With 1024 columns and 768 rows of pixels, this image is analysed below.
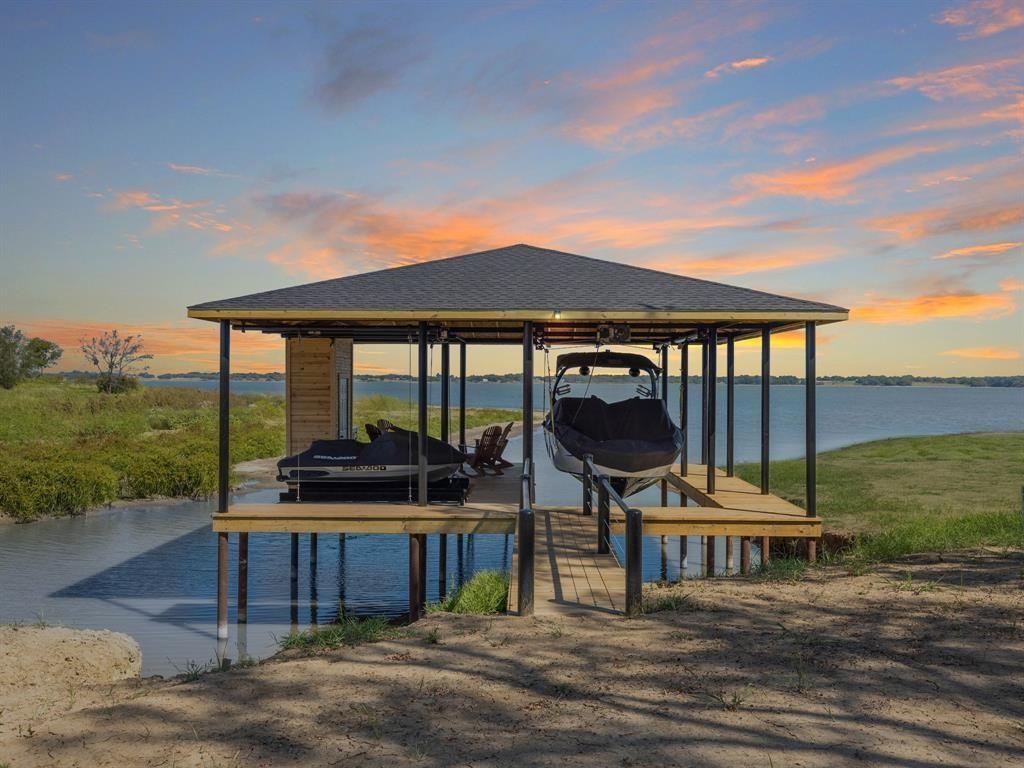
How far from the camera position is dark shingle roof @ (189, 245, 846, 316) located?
11820 millimetres

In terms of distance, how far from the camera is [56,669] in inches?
376

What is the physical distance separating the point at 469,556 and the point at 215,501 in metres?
9.96

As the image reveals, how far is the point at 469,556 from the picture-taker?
20.0 m

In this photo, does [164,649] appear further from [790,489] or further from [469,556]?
[790,489]

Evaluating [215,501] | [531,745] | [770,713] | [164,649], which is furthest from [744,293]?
[215,501]

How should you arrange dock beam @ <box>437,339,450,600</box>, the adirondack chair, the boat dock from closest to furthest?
the boat dock
dock beam @ <box>437,339,450,600</box>
the adirondack chair

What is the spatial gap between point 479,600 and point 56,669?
4928 millimetres

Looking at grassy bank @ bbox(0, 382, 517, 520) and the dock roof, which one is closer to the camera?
the dock roof

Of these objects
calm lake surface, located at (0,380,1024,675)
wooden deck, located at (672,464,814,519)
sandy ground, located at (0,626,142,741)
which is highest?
wooden deck, located at (672,464,814,519)

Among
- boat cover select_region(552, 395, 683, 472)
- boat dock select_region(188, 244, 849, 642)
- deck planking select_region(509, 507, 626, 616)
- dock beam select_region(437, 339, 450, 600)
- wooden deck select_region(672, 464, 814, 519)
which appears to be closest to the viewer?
deck planking select_region(509, 507, 626, 616)

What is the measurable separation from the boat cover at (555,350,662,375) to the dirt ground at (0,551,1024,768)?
6.68m

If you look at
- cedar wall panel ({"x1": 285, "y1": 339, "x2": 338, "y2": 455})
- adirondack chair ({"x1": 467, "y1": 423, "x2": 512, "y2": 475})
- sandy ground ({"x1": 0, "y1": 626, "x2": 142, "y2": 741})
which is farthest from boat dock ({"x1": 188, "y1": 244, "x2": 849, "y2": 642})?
cedar wall panel ({"x1": 285, "y1": 339, "x2": 338, "y2": 455})

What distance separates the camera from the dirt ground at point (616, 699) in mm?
5250

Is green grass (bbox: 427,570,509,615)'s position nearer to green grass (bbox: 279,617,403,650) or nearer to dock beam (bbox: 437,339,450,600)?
green grass (bbox: 279,617,403,650)
